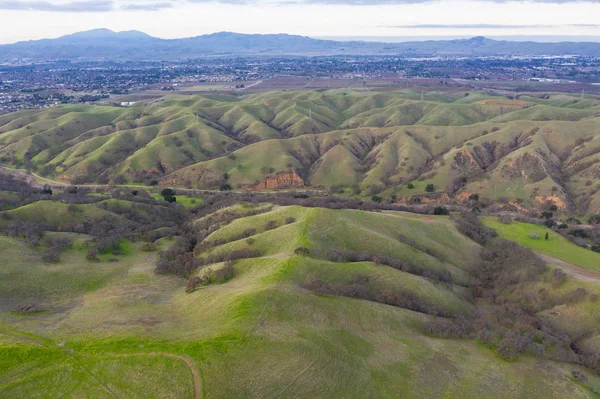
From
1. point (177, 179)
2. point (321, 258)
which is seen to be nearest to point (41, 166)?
point (177, 179)

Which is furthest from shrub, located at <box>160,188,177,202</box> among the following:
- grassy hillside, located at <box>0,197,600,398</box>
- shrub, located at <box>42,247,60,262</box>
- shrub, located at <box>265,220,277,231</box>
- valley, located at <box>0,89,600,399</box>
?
shrub, located at <box>42,247,60,262</box>

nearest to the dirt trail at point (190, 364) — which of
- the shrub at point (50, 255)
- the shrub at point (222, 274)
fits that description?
the shrub at point (222, 274)

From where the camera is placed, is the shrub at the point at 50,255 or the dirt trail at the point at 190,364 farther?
the shrub at the point at 50,255

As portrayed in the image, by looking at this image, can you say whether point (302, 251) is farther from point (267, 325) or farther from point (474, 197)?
point (474, 197)

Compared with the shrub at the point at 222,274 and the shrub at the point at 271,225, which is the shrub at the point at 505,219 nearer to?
the shrub at the point at 271,225

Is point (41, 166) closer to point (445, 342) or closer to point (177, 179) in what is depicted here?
point (177, 179)

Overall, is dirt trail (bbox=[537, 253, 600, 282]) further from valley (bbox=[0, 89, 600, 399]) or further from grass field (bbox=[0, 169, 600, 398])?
grass field (bbox=[0, 169, 600, 398])

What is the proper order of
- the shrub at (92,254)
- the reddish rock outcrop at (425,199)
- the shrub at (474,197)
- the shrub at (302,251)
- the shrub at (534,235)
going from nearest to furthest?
the shrub at (302,251) < the shrub at (92,254) < the shrub at (534,235) < the shrub at (474,197) < the reddish rock outcrop at (425,199)
